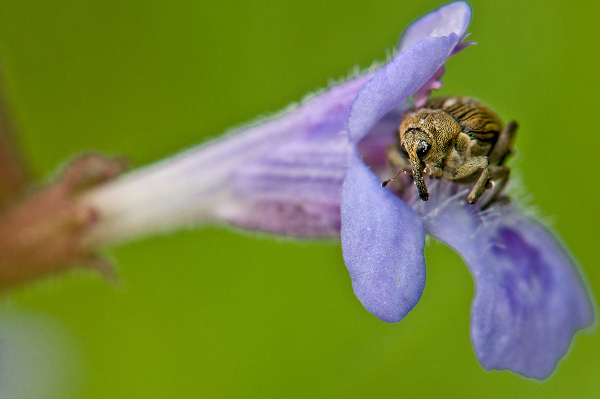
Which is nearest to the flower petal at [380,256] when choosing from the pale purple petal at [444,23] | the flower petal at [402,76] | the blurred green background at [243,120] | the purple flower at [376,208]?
the purple flower at [376,208]

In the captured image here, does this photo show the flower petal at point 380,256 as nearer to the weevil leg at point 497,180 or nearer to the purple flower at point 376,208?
the purple flower at point 376,208

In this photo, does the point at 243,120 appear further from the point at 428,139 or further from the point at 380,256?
the point at 380,256

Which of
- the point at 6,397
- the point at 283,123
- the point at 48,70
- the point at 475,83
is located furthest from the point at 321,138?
the point at 6,397

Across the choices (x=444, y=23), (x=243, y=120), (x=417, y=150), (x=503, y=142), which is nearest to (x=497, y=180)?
(x=503, y=142)

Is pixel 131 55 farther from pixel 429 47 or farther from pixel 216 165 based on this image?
pixel 429 47

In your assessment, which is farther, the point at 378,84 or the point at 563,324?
the point at 563,324

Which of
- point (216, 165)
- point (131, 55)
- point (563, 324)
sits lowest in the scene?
point (563, 324)

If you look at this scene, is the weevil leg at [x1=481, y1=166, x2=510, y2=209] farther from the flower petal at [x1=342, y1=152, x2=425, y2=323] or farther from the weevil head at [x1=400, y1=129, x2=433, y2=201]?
the flower petal at [x1=342, y1=152, x2=425, y2=323]

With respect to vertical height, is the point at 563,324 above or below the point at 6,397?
below
